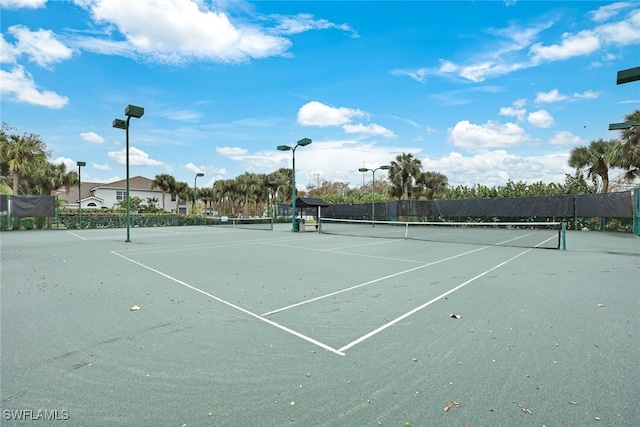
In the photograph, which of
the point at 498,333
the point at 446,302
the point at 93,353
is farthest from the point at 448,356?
the point at 93,353

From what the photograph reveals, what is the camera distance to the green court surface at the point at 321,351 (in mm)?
2588

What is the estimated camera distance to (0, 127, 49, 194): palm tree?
27297 millimetres

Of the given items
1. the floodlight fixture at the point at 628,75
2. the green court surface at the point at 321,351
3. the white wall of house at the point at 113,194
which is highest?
the floodlight fixture at the point at 628,75

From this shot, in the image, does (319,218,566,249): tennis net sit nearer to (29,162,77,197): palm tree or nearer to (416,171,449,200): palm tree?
(416,171,449,200): palm tree

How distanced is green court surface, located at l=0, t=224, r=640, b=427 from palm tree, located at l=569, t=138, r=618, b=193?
78.2 ft

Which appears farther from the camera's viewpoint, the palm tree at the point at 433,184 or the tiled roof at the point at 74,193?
the tiled roof at the point at 74,193

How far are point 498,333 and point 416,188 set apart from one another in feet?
124

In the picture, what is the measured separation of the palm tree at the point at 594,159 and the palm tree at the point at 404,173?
1438 cm

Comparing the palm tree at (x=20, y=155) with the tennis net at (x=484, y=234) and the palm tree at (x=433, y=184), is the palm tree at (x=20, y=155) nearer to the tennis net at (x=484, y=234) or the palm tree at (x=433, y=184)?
the tennis net at (x=484, y=234)

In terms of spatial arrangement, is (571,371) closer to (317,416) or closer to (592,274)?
(317,416)

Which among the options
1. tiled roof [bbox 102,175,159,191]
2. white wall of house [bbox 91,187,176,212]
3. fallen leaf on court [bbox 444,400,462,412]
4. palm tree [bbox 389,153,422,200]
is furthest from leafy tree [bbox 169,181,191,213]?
fallen leaf on court [bbox 444,400,462,412]

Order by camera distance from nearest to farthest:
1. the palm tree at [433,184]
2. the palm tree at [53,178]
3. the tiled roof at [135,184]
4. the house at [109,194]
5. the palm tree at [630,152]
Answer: the palm tree at [630,152]
the palm tree at [53,178]
the palm tree at [433,184]
the house at [109,194]
the tiled roof at [135,184]

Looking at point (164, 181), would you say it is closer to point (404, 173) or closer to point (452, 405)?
point (404, 173)

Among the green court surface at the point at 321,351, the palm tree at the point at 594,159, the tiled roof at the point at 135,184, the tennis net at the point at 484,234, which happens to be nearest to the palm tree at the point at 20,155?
the tennis net at the point at 484,234
